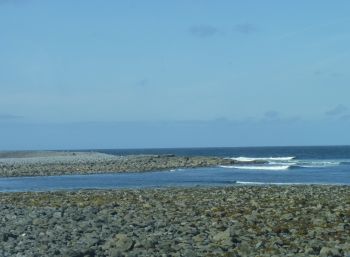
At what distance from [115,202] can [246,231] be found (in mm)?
9431

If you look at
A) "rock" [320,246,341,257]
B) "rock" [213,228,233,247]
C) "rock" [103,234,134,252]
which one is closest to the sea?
"rock" [213,228,233,247]

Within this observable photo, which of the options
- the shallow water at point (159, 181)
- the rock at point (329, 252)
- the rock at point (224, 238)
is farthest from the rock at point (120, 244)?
the shallow water at point (159, 181)

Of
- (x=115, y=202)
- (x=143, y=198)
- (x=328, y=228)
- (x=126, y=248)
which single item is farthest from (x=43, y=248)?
(x=143, y=198)

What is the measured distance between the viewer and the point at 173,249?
13016 mm

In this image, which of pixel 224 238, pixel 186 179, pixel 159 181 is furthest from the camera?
pixel 186 179

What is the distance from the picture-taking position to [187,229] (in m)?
15.5

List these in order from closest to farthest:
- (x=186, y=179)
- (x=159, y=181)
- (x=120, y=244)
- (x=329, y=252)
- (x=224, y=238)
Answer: (x=329, y=252) < (x=120, y=244) < (x=224, y=238) < (x=159, y=181) < (x=186, y=179)

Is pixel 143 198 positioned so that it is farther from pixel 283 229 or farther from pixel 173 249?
pixel 173 249

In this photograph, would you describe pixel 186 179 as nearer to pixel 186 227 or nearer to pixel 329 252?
pixel 186 227

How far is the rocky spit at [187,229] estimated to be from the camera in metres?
13.0

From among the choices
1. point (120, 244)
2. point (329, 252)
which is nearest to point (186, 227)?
point (120, 244)

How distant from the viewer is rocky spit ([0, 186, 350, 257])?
42.8ft

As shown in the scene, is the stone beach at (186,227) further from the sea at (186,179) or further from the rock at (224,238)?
the sea at (186,179)

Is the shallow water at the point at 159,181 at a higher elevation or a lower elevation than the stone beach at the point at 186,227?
higher
